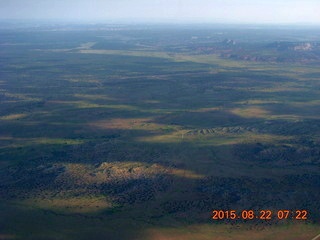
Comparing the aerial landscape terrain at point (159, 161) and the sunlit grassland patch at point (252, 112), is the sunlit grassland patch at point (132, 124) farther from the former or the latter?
the sunlit grassland patch at point (252, 112)

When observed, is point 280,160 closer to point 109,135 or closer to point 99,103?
point 109,135

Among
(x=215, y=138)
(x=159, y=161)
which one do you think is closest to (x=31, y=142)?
(x=159, y=161)

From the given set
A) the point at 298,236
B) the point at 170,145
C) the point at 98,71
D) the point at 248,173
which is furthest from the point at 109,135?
the point at 98,71
